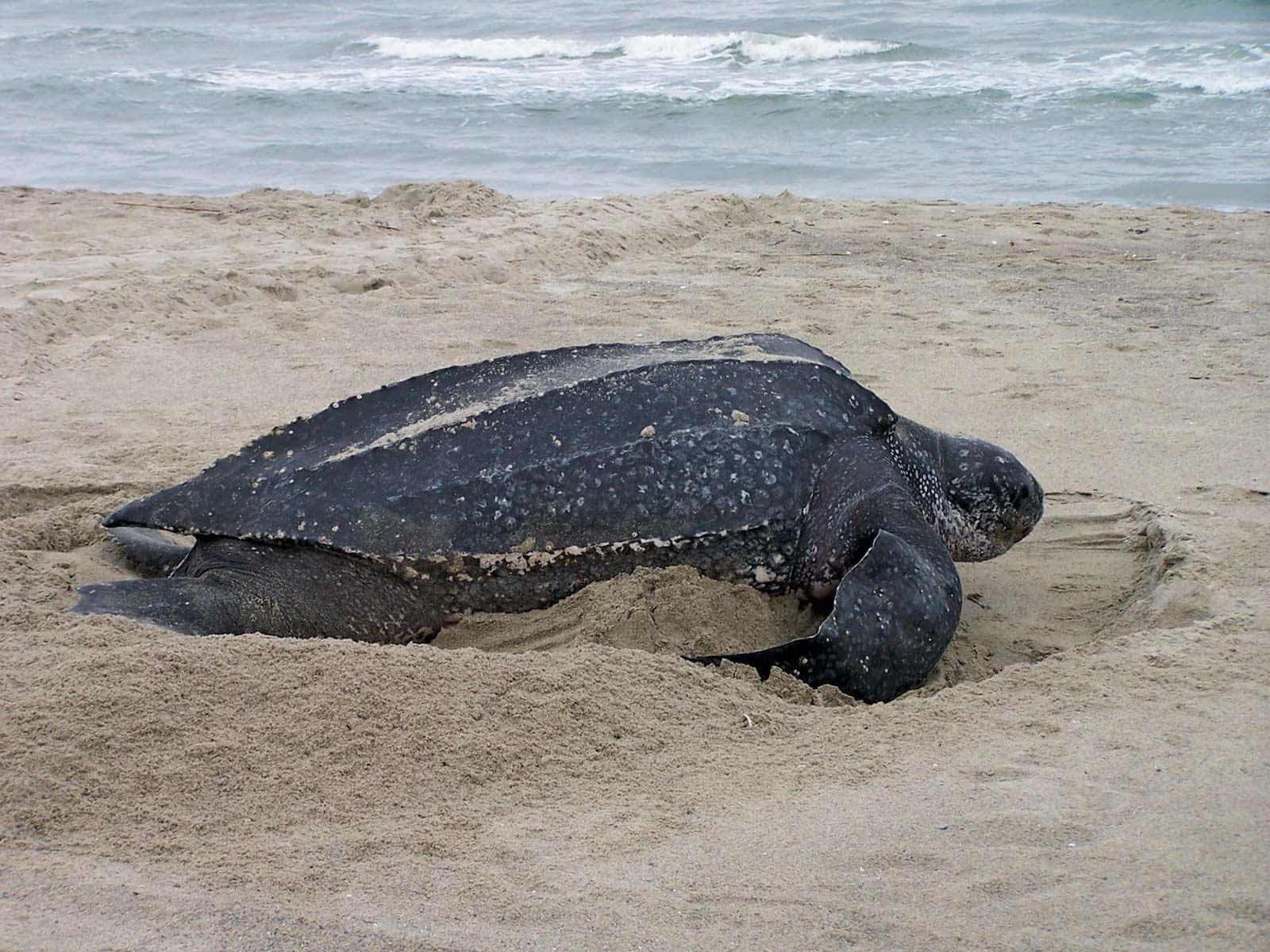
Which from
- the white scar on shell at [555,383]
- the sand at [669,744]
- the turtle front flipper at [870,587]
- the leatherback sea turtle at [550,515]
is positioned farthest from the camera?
the white scar on shell at [555,383]

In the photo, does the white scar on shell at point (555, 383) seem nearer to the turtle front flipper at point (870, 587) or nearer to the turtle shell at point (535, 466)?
the turtle shell at point (535, 466)

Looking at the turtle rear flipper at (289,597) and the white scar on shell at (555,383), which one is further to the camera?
the white scar on shell at (555,383)

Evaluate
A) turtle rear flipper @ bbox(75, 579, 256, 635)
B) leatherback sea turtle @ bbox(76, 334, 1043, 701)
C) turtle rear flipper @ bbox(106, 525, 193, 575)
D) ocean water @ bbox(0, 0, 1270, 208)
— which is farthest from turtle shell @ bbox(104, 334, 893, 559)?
ocean water @ bbox(0, 0, 1270, 208)

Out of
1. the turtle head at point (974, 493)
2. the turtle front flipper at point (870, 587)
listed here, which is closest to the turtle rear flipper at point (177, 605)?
the turtle front flipper at point (870, 587)

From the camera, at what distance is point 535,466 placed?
2508 mm

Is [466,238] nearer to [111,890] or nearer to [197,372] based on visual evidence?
[197,372]

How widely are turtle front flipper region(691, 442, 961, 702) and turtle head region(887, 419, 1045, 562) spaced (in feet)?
0.89

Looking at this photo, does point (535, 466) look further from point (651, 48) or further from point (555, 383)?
point (651, 48)

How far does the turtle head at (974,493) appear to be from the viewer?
9.71 feet

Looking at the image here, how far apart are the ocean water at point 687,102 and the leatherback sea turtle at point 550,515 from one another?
18.9 feet

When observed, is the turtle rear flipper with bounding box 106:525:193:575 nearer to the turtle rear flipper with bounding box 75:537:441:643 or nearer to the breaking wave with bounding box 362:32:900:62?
the turtle rear flipper with bounding box 75:537:441:643

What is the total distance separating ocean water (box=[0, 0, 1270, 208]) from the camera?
28.3 ft

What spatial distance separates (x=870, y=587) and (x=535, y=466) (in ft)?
2.52

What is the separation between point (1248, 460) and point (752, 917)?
104 inches
